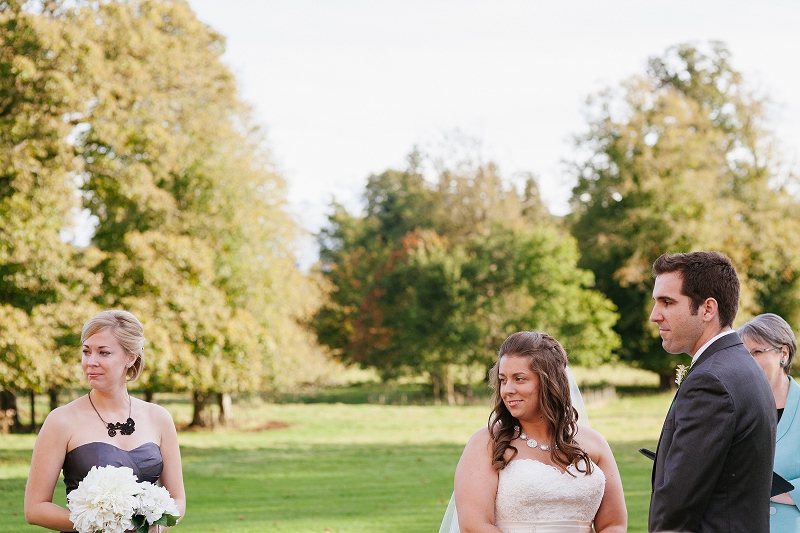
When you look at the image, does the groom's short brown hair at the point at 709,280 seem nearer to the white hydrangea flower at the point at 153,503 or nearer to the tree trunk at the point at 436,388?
the white hydrangea flower at the point at 153,503

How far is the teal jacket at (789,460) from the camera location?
4734 mm

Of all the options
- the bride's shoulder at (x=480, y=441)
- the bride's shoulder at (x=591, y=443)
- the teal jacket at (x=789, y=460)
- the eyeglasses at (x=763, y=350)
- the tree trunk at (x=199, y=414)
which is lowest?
the tree trunk at (x=199, y=414)

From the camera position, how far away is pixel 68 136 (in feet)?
63.9

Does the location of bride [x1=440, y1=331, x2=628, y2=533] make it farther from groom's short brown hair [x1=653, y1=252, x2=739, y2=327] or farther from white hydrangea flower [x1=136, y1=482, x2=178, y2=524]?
white hydrangea flower [x1=136, y1=482, x2=178, y2=524]

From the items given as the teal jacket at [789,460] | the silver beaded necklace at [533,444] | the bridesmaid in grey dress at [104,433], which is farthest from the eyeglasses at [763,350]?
the bridesmaid in grey dress at [104,433]

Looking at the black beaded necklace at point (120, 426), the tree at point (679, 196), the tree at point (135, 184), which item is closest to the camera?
the black beaded necklace at point (120, 426)

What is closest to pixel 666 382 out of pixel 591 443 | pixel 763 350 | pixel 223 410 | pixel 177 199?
pixel 223 410

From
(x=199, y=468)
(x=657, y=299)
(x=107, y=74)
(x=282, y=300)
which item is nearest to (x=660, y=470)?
(x=657, y=299)

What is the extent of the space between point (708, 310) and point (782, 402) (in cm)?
192

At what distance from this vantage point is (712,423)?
3469 millimetres

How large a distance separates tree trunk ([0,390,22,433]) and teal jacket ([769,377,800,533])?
25653mm

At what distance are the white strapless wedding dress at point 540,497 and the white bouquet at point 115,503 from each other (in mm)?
1720

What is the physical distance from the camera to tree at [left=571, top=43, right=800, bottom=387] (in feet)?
142

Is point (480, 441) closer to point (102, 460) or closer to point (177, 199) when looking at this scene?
point (102, 460)
